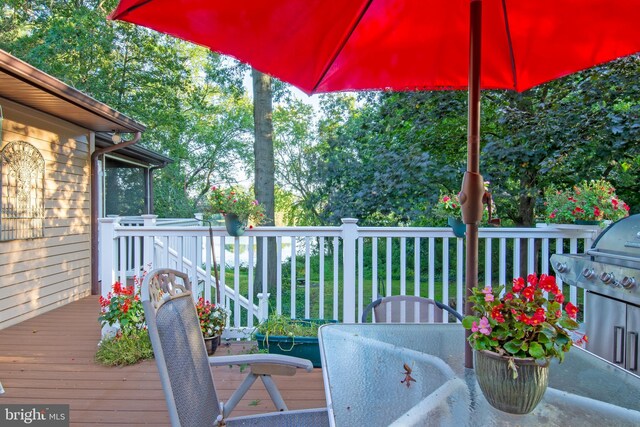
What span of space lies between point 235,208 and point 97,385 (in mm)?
1568

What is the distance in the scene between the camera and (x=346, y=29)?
1696 mm

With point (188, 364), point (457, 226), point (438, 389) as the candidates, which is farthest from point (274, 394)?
point (457, 226)

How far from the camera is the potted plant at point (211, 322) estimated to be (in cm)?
320

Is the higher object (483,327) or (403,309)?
(483,327)

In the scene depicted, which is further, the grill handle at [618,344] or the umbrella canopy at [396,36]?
the grill handle at [618,344]

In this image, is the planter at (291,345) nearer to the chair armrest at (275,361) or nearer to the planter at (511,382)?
the chair armrest at (275,361)

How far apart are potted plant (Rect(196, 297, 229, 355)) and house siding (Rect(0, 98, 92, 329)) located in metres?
2.75

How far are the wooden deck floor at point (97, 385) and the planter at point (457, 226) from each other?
1.49m

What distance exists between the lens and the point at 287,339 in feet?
9.44

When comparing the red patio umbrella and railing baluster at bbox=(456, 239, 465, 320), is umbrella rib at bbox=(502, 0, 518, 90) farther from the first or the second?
railing baluster at bbox=(456, 239, 465, 320)

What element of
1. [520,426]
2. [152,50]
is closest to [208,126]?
[152,50]

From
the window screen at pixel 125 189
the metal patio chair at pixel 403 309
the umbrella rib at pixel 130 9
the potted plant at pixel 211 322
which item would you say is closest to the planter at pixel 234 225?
the potted plant at pixel 211 322

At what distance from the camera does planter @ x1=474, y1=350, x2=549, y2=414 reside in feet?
3.41

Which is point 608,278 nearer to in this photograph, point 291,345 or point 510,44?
point 510,44
